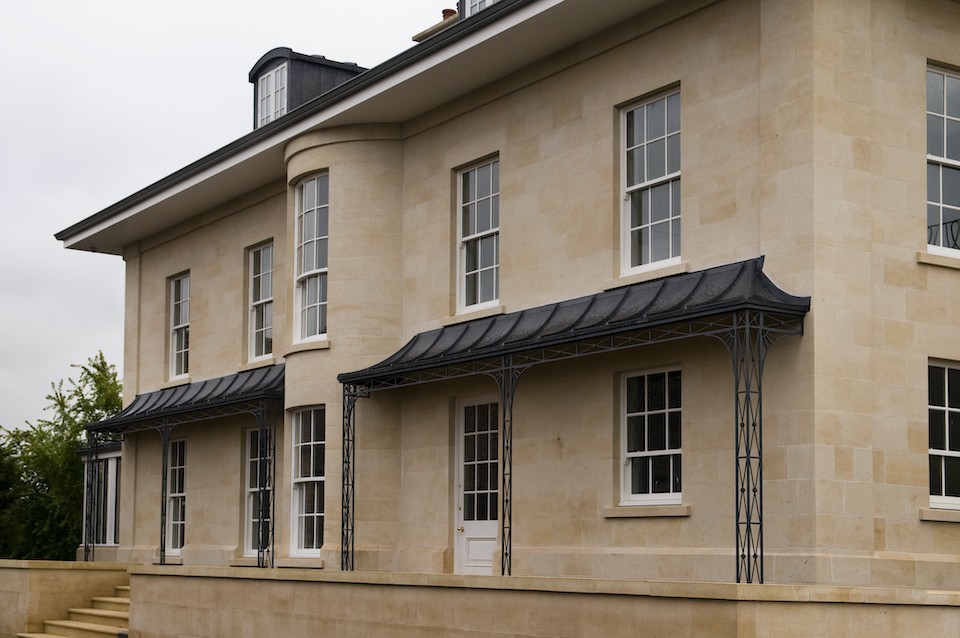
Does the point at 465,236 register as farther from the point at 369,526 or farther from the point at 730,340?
the point at 730,340

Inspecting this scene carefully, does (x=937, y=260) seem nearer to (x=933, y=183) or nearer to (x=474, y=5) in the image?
(x=933, y=183)

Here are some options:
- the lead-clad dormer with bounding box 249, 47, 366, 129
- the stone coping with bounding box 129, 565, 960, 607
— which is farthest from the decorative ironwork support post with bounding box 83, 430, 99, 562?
the stone coping with bounding box 129, 565, 960, 607

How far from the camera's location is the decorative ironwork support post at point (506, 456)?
14.2m

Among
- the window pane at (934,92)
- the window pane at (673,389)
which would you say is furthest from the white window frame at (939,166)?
the window pane at (673,389)

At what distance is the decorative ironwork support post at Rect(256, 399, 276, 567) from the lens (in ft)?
63.8

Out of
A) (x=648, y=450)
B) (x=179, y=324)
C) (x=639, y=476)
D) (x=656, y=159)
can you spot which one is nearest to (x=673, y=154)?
(x=656, y=159)

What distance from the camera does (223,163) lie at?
21.0m

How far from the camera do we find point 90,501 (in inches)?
1040

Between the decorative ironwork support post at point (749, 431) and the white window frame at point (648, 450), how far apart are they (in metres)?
1.09

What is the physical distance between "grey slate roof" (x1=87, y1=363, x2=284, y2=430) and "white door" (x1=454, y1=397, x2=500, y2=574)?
399 cm

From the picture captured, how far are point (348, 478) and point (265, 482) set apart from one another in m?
2.69

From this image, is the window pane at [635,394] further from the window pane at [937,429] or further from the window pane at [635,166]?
the window pane at [937,429]

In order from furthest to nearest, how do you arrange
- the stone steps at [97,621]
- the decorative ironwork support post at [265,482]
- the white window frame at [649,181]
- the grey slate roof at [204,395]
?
the stone steps at [97,621]
the grey slate roof at [204,395]
the decorative ironwork support post at [265,482]
the white window frame at [649,181]

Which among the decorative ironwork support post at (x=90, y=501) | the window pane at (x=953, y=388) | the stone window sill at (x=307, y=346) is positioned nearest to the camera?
the window pane at (x=953, y=388)
